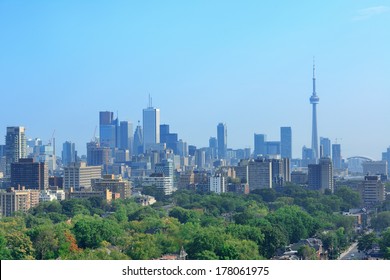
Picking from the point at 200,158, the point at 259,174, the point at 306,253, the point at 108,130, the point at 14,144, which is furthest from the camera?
the point at 200,158

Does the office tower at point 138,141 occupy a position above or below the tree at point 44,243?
above

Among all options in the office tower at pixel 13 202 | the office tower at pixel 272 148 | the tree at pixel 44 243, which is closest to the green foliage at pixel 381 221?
the tree at pixel 44 243

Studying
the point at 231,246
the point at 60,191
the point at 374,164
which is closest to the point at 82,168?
the point at 60,191

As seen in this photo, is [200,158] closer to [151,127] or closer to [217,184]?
[151,127]

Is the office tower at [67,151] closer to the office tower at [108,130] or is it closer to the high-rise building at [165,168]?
the office tower at [108,130]

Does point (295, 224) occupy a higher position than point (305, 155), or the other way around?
point (305, 155)

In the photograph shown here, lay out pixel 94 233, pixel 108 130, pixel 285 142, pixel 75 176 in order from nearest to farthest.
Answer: pixel 94 233, pixel 75 176, pixel 285 142, pixel 108 130

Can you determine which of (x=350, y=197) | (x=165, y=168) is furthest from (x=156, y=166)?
(x=350, y=197)
